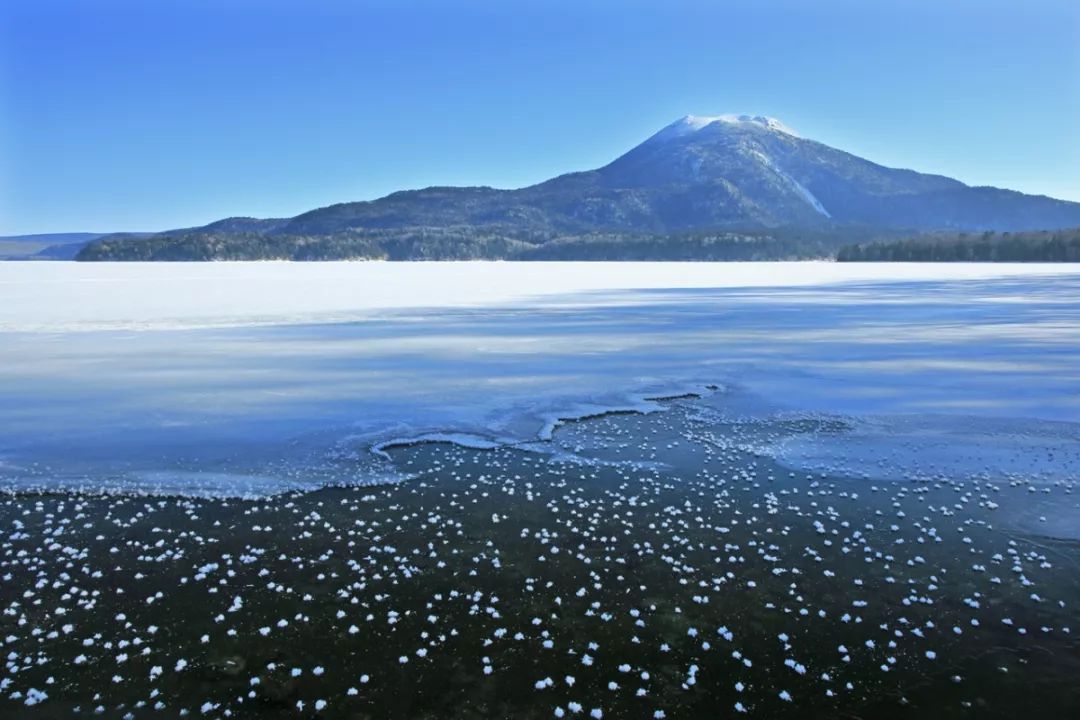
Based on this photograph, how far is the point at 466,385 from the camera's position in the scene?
42.9 feet

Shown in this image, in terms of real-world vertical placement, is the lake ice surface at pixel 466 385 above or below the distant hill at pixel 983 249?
below

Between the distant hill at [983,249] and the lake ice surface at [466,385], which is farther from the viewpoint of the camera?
the distant hill at [983,249]

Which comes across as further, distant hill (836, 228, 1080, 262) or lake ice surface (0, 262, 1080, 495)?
distant hill (836, 228, 1080, 262)

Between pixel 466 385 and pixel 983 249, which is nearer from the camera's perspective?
pixel 466 385

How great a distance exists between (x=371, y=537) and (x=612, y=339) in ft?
43.5

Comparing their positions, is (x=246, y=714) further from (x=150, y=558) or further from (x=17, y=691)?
(x=150, y=558)

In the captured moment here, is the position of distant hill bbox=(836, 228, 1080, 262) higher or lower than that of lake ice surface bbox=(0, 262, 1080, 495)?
higher

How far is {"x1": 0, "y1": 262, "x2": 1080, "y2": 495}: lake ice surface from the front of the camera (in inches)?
350

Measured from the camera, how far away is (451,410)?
1130cm

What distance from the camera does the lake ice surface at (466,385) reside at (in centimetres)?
890

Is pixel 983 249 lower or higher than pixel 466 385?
higher

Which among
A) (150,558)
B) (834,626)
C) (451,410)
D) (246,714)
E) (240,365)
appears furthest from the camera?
(240,365)

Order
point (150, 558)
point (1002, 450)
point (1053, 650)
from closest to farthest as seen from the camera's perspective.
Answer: point (1053, 650), point (150, 558), point (1002, 450)

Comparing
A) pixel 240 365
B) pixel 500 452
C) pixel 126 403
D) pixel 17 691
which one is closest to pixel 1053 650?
pixel 500 452
